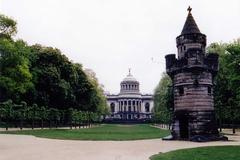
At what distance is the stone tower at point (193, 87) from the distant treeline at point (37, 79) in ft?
96.4

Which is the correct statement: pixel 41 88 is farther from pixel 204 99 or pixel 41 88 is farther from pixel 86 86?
pixel 204 99

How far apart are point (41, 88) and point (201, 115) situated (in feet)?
125

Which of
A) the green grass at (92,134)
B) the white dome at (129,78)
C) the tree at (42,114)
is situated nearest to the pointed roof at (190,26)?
the green grass at (92,134)

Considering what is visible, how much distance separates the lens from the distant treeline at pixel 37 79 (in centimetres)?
5653

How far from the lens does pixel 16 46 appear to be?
189 ft

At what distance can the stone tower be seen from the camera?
109 ft

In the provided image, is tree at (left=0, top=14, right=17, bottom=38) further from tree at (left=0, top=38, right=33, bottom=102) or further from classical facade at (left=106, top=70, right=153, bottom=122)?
classical facade at (left=106, top=70, right=153, bottom=122)

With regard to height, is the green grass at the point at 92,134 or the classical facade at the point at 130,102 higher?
the classical facade at the point at 130,102

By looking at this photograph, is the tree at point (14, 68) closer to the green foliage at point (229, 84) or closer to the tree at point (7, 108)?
the tree at point (7, 108)

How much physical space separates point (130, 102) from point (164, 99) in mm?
106013

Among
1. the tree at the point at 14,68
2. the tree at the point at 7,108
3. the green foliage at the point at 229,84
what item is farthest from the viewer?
the tree at the point at 14,68

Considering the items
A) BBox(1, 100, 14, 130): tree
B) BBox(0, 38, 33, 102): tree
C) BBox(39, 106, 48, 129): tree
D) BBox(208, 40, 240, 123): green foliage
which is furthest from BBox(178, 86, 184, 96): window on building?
BBox(39, 106, 48, 129): tree

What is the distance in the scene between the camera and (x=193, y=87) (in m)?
33.4

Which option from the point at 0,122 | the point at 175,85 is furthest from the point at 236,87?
the point at 0,122
